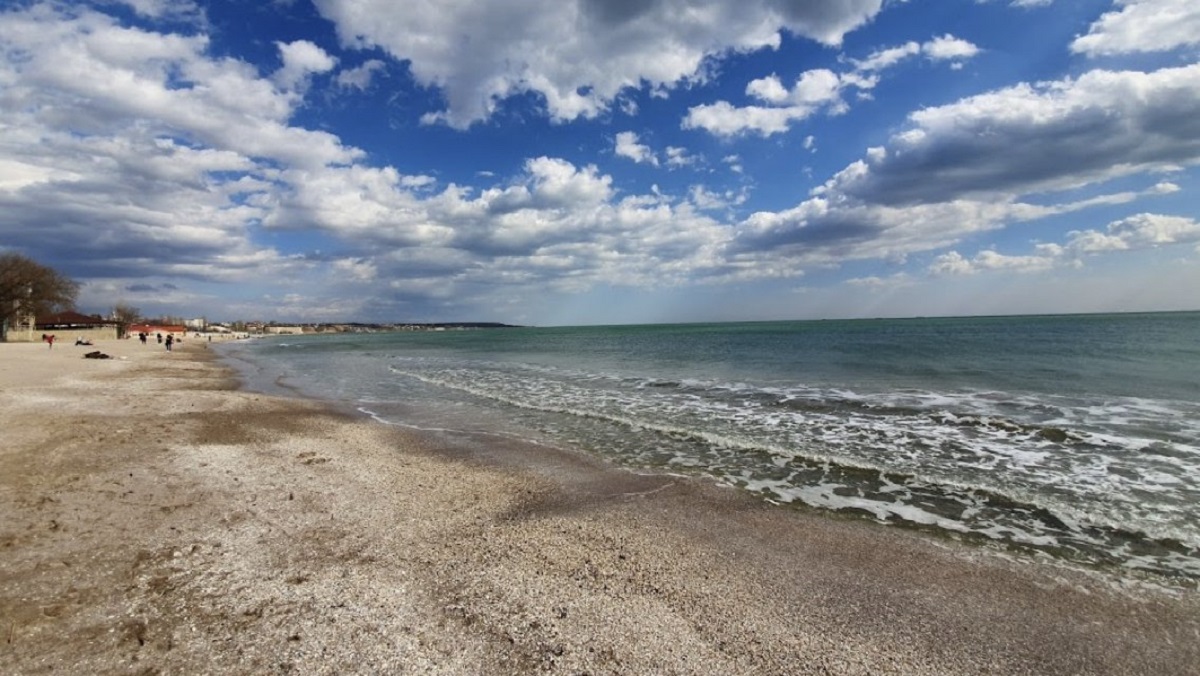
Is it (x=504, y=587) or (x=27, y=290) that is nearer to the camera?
(x=504, y=587)

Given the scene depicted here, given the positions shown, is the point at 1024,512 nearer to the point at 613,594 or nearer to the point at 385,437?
the point at 613,594

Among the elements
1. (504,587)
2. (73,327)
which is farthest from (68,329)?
(504,587)

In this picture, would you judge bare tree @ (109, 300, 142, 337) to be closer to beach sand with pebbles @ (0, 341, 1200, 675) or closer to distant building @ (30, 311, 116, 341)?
distant building @ (30, 311, 116, 341)

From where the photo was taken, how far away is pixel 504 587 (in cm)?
534

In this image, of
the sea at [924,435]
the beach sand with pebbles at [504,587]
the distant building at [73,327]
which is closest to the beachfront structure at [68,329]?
the distant building at [73,327]

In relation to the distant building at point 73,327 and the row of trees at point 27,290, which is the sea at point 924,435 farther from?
the distant building at point 73,327

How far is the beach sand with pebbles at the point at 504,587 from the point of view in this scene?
4254 mm

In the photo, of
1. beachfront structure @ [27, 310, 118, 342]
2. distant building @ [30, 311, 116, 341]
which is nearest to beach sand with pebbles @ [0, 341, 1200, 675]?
beachfront structure @ [27, 310, 118, 342]

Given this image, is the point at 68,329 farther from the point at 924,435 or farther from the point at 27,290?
the point at 924,435

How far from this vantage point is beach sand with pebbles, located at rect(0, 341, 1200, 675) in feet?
14.0

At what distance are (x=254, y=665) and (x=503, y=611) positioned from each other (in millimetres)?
1954

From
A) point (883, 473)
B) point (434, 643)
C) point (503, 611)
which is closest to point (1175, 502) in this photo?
point (883, 473)

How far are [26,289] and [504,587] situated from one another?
9258 cm

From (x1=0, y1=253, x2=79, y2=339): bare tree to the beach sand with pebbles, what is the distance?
263 ft
